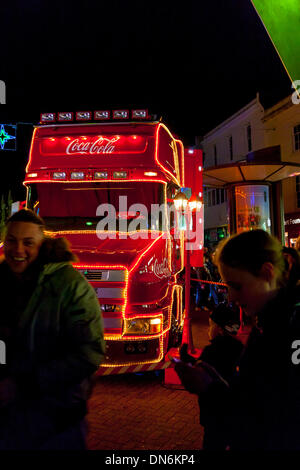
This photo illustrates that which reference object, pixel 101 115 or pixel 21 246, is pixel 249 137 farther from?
pixel 21 246

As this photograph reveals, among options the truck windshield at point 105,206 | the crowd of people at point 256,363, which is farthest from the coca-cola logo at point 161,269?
the crowd of people at point 256,363

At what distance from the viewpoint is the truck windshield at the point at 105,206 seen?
636 centimetres

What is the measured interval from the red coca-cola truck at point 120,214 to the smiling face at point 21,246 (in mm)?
2940

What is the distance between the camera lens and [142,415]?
488 centimetres

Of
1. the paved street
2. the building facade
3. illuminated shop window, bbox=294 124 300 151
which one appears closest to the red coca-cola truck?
the paved street

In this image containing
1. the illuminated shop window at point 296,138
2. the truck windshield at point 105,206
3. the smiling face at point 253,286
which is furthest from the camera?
the illuminated shop window at point 296,138

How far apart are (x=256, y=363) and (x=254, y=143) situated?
28727 millimetres

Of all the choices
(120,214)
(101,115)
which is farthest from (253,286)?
(101,115)

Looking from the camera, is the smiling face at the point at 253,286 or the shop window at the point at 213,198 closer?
the smiling face at the point at 253,286

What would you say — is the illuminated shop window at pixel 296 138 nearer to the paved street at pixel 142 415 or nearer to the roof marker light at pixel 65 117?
the roof marker light at pixel 65 117

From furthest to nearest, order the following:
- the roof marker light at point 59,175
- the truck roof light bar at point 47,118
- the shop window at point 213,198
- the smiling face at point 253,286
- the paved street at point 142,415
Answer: the shop window at point 213,198 → the truck roof light bar at point 47,118 → the roof marker light at point 59,175 → the paved street at point 142,415 → the smiling face at point 253,286
